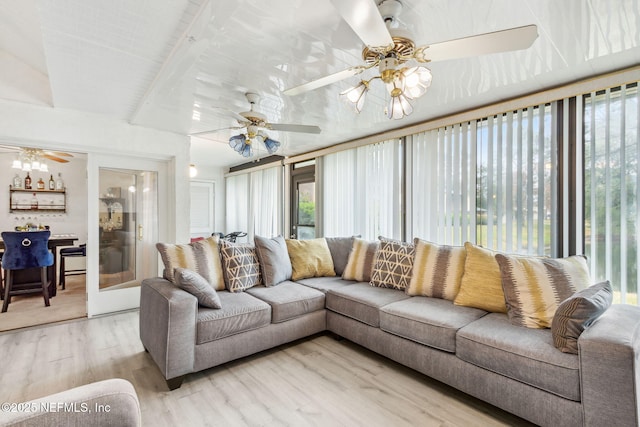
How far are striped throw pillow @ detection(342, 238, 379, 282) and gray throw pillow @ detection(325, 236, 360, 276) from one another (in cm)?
16

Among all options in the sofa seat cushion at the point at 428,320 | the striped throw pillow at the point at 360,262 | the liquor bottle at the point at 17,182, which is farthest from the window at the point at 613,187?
the liquor bottle at the point at 17,182

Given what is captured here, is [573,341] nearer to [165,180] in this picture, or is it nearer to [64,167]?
[165,180]

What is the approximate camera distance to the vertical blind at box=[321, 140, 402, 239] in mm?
3861

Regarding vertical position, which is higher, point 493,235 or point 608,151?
point 608,151

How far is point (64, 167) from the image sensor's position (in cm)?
604

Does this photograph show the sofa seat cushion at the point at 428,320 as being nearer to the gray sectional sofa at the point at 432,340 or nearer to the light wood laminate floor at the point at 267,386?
the gray sectional sofa at the point at 432,340

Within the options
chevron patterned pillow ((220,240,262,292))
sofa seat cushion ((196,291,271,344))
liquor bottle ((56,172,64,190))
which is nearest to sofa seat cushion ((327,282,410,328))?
sofa seat cushion ((196,291,271,344))

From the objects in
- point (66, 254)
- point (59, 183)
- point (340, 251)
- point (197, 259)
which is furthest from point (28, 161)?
point (340, 251)

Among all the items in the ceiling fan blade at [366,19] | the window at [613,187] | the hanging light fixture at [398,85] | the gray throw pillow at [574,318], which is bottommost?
the gray throw pillow at [574,318]

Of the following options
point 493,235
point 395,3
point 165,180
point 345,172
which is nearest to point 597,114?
point 493,235

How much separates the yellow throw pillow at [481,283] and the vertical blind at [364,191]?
1.37m

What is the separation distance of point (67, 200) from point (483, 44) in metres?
7.51

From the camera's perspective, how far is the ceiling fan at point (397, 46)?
1229mm

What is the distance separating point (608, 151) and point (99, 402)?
11.2ft
